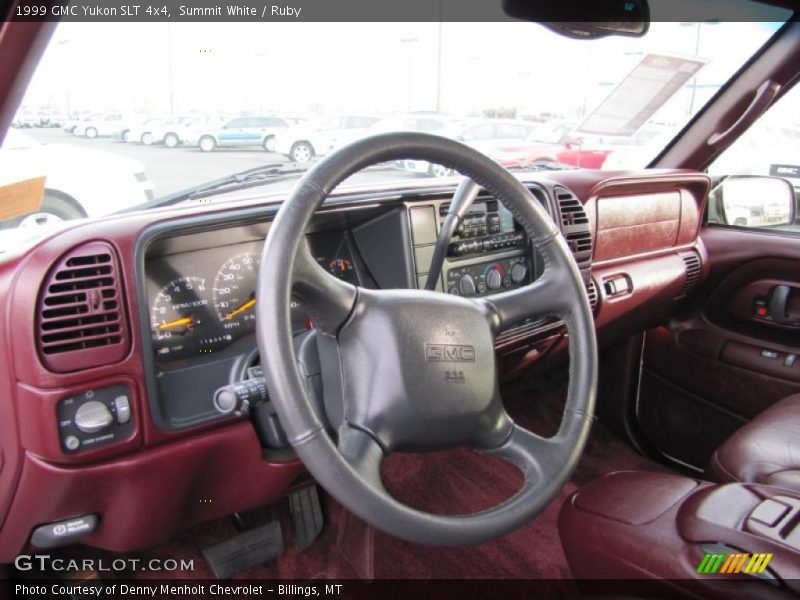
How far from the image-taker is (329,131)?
1.78m

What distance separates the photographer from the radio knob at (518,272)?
6.74 feet

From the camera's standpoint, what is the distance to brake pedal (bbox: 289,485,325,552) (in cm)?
212

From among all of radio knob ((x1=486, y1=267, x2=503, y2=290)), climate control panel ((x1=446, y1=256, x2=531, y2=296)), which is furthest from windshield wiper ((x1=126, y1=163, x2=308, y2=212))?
radio knob ((x1=486, y1=267, x2=503, y2=290))

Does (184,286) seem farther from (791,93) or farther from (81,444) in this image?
(791,93)

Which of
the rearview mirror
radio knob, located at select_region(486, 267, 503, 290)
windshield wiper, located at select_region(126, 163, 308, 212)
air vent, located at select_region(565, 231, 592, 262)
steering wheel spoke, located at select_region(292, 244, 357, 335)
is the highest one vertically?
the rearview mirror

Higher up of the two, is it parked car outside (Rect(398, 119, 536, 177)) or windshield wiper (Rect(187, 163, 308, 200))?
parked car outside (Rect(398, 119, 536, 177))

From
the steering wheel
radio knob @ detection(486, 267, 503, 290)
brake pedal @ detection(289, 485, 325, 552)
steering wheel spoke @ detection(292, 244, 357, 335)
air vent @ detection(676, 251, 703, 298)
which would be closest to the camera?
the steering wheel

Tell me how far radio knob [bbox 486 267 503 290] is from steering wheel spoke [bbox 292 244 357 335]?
88cm

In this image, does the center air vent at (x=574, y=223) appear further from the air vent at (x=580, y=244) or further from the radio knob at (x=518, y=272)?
the radio knob at (x=518, y=272)

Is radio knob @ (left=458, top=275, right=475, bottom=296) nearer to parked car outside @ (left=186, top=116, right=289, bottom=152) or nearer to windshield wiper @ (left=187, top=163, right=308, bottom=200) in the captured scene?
windshield wiper @ (left=187, top=163, right=308, bottom=200)

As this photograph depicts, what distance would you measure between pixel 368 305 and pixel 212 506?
2.86 feet

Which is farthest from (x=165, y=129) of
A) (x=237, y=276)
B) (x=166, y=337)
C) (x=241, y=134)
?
(x=166, y=337)

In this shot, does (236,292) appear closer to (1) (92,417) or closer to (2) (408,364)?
(1) (92,417)

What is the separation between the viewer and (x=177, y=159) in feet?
5.73
